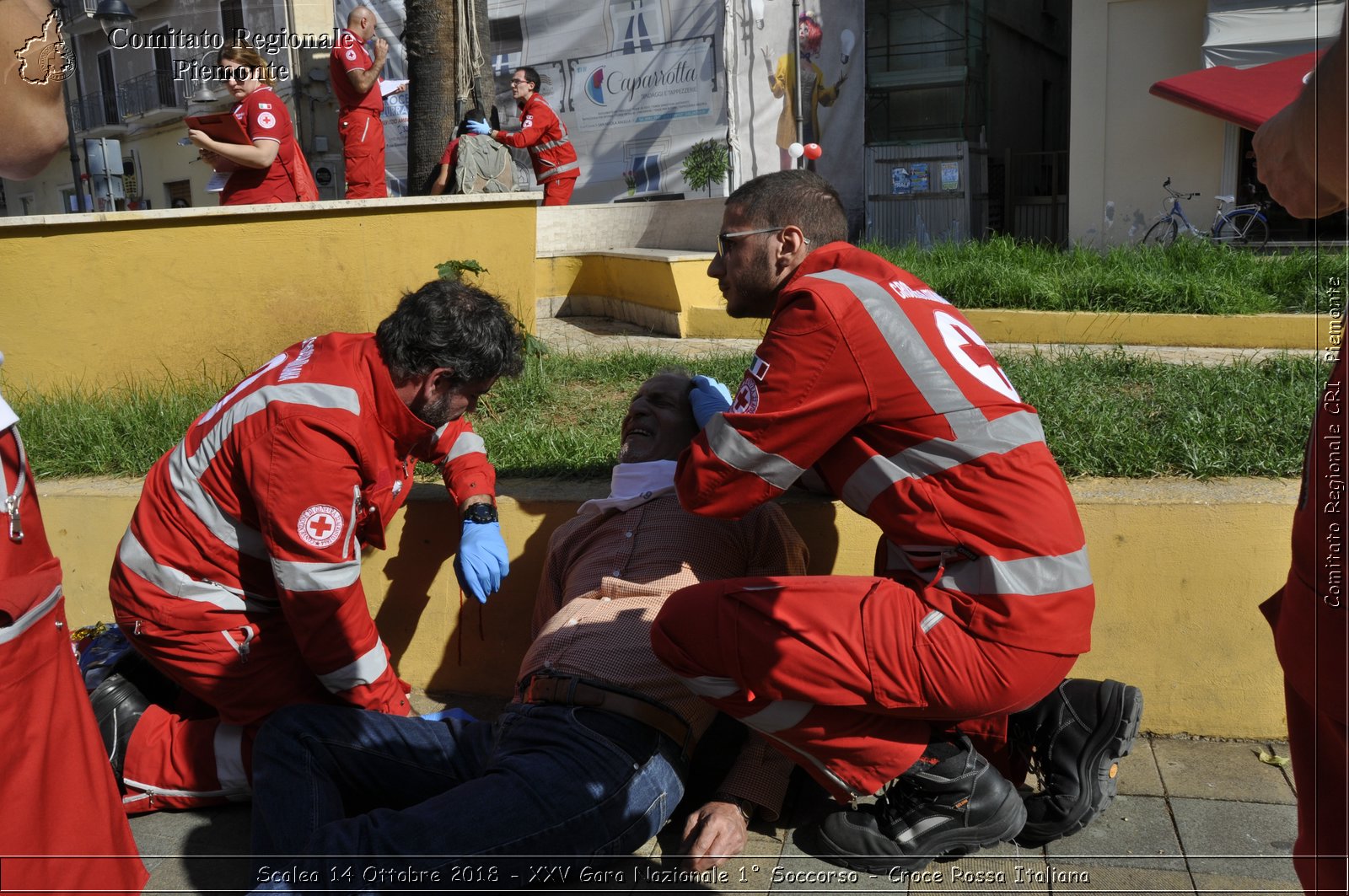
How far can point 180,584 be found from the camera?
2729 mm

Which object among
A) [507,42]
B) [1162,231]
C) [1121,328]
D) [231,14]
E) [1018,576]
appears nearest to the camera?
[1018,576]

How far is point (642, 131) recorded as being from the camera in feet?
45.8

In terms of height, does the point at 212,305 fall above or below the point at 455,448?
above

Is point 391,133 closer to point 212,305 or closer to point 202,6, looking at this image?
point 202,6

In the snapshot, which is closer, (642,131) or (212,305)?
(212,305)

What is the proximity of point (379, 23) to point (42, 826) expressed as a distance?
1542 centimetres

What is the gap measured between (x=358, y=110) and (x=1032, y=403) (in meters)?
5.77

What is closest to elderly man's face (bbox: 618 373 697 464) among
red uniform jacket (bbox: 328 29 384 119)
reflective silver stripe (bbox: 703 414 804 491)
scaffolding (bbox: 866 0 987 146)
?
reflective silver stripe (bbox: 703 414 804 491)

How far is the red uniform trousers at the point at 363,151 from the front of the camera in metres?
7.79

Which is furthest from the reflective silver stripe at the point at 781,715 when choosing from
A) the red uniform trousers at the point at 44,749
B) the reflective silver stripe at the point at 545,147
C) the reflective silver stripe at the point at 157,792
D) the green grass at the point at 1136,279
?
the reflective silver stripe at the point at 545,147

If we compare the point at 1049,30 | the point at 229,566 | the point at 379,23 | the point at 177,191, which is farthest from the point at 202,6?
the point at 229,566

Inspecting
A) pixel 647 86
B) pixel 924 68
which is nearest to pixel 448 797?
pixel 647 86

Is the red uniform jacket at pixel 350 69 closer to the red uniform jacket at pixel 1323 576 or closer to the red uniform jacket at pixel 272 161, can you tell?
the red uniform jacket at pixel 272 161

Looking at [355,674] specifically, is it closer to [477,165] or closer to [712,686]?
[712,686]
